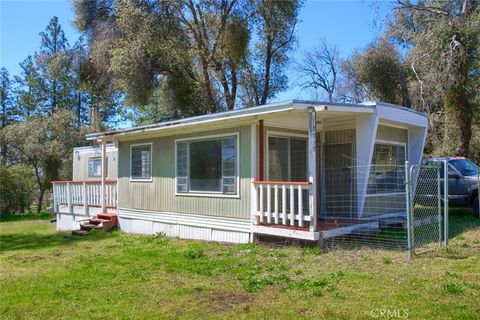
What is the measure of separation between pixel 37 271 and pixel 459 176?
10998mm

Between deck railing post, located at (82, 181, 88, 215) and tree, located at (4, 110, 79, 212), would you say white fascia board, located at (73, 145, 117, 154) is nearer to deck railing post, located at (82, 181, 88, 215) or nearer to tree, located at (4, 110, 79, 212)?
deck railing post, located at (82, 181, 88, 215)

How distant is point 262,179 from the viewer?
352 inches

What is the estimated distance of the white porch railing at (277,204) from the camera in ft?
25.8

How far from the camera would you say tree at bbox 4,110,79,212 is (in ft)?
78.2

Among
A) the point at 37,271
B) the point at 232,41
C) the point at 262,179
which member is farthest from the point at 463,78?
the point at 37,271

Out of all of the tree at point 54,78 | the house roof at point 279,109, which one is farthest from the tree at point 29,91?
the house roof at point 279,109

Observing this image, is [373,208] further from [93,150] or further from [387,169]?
[93,150]

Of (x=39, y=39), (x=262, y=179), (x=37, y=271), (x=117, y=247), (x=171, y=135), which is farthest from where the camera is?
(x=39, y=39)

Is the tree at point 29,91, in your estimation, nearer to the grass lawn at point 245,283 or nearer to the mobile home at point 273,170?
the mobile home at point 273,170

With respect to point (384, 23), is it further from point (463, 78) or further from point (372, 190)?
point (372, 190)

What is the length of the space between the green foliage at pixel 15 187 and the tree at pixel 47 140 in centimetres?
131

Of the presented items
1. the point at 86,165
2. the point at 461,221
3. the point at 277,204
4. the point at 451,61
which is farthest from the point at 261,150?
the point at 86,165

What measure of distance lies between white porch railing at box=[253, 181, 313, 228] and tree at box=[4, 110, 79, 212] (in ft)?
60.5

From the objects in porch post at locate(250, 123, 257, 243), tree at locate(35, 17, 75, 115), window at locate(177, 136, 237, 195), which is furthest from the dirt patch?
tree at locate(35, 17, 75, 115)
